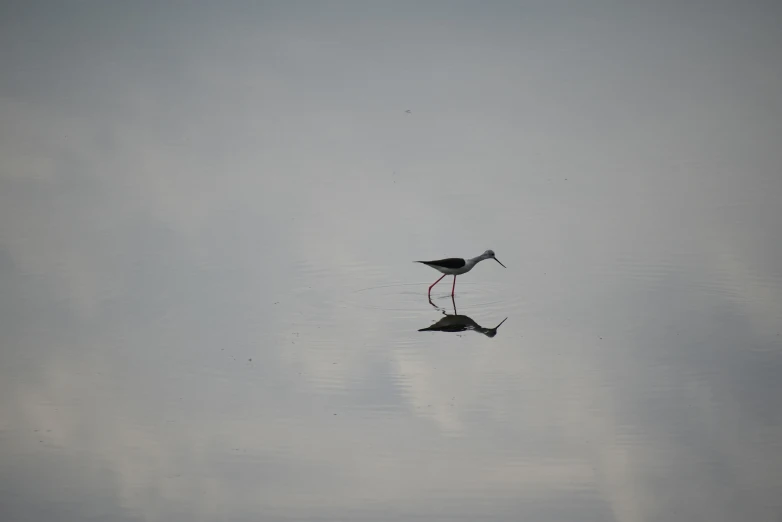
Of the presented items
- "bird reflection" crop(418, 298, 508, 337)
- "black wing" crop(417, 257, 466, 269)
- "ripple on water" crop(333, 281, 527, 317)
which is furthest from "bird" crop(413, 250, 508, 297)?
"bird reflection" crop(418, 298, 508, 337)

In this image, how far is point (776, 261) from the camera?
348 inches

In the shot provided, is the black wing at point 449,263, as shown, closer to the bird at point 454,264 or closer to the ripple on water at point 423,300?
the bird at point 454,264

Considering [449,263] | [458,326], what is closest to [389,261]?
[449,263]

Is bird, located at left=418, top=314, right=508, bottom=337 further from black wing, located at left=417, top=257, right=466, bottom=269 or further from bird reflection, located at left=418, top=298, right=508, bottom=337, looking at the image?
black wing, located at left=417, top=257, right=466, bottom=269

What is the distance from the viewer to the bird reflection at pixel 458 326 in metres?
7.80

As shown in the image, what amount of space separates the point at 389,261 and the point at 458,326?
5.07 ft

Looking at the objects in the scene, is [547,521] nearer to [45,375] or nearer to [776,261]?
[45,375]

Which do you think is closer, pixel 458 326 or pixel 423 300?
pixel 458 326

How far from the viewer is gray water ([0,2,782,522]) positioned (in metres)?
5.67

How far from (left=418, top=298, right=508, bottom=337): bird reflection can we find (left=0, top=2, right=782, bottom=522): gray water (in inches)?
1.8

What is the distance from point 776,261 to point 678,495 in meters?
4.12

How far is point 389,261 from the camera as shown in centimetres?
933

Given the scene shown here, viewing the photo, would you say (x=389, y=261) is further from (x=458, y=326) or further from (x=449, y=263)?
(x=458, y=326)

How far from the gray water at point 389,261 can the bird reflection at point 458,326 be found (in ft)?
0.15
